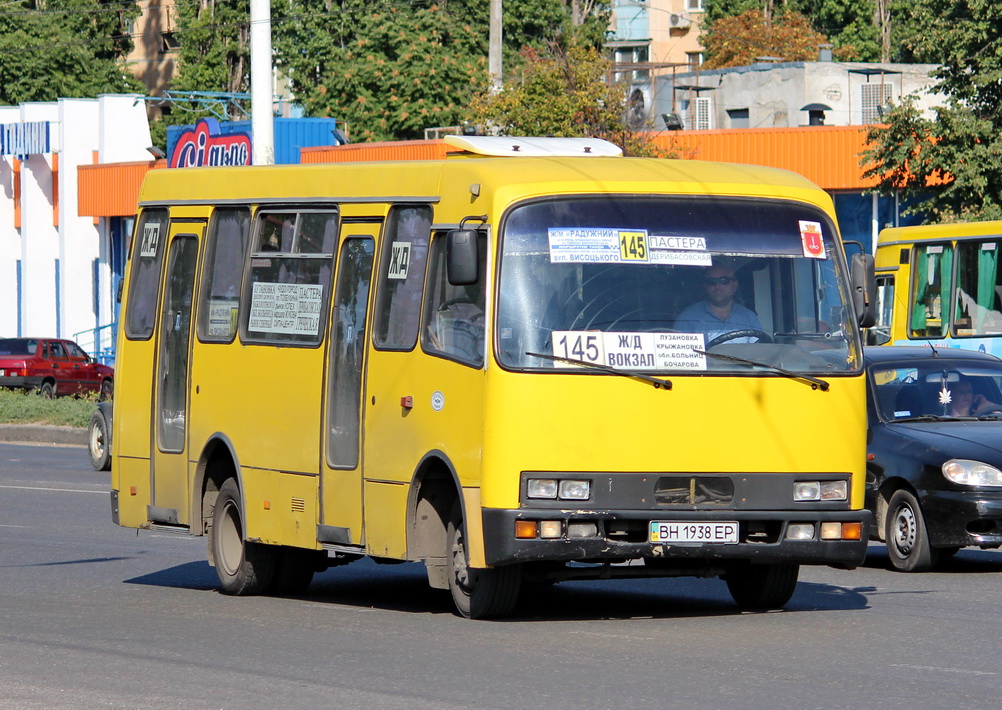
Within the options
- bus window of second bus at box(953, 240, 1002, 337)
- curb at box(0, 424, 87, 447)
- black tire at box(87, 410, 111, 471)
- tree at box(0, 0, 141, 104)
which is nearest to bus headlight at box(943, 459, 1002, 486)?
bus window of second bus at box(953, 240, 1002, 337)

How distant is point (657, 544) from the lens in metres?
9.78

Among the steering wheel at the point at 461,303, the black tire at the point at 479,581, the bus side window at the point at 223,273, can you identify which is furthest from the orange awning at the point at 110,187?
the black tire at the point at 479,581

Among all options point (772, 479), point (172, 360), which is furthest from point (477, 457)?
point (172, 360)

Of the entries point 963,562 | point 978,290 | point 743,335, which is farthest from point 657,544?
point 978,290

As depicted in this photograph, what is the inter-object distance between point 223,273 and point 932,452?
15.7 ft

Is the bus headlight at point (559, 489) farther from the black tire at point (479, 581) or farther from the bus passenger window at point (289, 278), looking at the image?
the bus passenger window at point (289, 278)

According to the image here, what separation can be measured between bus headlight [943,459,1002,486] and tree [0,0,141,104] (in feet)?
212

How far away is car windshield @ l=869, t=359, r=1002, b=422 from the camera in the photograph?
45.8ft

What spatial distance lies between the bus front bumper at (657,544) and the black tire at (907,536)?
306 centimetres

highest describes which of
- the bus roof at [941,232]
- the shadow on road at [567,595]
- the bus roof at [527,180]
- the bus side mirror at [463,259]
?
the bus roof at [941,232]

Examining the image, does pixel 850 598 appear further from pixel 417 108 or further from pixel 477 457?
pixel 417 108

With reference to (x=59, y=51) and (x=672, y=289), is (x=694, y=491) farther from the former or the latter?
(x=59, y=51)

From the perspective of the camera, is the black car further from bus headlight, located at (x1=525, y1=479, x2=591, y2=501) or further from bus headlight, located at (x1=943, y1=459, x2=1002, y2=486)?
bus headlight, located at (x1=525, y1=479, x2=591, y2=501)

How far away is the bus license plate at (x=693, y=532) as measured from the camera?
978 centimetres
